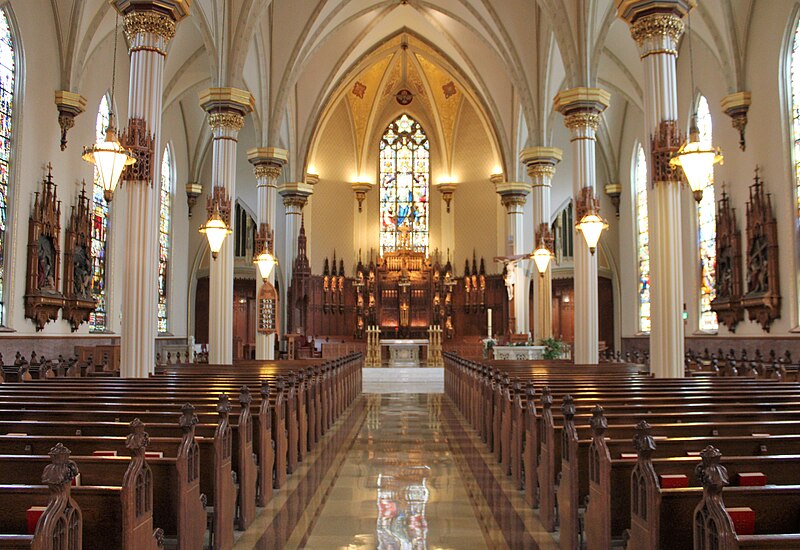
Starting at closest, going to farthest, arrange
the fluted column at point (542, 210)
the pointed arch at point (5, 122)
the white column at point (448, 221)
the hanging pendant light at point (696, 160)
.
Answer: the hanging pendant light at point (696, 160) → the pointed arch at point (5, 122) → the fluted column at point (542, 210) → the white column at point (448, 221)

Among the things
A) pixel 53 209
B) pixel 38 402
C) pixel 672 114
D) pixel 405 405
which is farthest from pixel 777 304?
pixel 53 209

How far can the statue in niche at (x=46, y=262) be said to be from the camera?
18.0 metres

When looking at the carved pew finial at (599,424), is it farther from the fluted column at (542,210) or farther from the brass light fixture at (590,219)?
the fluted column at (542,210)

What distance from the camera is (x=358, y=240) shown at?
36438 millimetres

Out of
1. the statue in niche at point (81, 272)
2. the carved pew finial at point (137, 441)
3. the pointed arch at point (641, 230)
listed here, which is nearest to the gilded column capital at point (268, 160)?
the statue in niche at point (81, 272)

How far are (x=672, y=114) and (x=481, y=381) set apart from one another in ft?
19.3

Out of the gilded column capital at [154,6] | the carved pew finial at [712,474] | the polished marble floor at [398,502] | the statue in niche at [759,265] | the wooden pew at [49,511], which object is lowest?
the polished marble floor at [398,502]

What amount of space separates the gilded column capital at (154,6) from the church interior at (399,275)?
0.06 meters

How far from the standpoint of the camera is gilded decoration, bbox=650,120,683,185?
12.4m

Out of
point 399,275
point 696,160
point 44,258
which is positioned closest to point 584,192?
point 696,160

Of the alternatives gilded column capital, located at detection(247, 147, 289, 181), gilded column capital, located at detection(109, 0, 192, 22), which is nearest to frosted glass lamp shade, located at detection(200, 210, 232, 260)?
gilded column capital, located at detection(109, 0, 192, 22)

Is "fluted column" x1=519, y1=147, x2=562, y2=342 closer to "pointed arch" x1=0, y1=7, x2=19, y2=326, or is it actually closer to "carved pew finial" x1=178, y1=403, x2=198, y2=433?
"pointed arch" x1=0, y1=7, x2=19, y2=326

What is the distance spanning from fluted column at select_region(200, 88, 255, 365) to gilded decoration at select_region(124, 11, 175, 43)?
5.16 m

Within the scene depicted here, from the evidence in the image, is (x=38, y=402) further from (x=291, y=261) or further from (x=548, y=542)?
(x=291, y=261)
